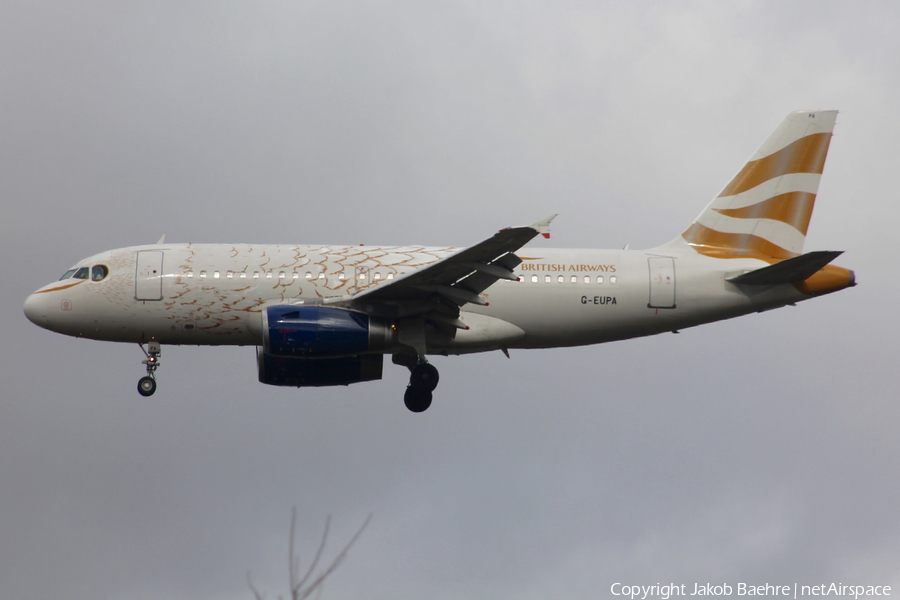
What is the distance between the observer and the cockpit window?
1037 inches

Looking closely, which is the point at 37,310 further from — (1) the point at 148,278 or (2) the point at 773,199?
(2) the point at 773,199

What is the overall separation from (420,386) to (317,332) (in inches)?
156

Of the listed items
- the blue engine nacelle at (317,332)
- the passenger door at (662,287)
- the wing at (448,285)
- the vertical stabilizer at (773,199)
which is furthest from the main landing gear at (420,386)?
the vertical stabilizer at (773,199)

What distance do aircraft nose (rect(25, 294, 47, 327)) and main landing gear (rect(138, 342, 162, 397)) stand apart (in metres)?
2.81

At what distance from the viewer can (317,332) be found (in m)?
24.1

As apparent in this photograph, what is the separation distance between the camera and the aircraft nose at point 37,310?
26.4m

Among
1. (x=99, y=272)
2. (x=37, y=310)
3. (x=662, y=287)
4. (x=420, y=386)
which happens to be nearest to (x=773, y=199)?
(x=662, y=287)

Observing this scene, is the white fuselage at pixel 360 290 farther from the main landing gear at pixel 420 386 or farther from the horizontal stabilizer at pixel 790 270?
the main landing gear at pixel 420 386

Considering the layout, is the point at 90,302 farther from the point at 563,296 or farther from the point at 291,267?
the point at 563,296

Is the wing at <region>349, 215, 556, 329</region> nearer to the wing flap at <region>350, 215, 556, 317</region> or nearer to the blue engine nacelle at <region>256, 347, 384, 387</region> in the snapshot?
the wing flap at <region>350, 215, 556, 317</region>

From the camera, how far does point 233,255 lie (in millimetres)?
26281

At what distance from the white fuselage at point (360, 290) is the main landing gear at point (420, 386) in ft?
1.97

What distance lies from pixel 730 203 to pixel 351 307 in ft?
40.7

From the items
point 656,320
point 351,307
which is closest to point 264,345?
point 351,307
